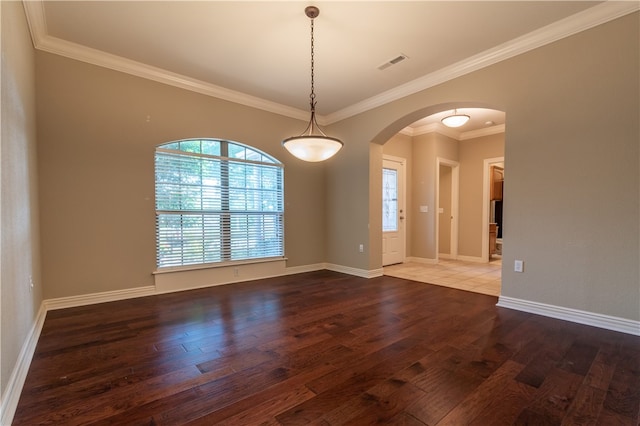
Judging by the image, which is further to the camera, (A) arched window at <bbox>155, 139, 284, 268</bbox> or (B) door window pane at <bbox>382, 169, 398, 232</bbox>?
(B) door window pane at <bbox>382, 169, 398, 232</bbox>

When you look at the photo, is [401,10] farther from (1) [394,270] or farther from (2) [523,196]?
(1) [394,270]

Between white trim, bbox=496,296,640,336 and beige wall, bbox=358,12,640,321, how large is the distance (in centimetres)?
5

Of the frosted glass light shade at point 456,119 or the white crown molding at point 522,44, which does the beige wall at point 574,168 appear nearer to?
the white crown molding at point 522,44

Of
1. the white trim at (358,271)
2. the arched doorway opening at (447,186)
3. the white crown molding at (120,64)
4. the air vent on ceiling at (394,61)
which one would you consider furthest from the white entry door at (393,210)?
the white crown molding at (120,64)

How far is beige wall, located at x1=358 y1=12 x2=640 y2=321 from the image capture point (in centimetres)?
261

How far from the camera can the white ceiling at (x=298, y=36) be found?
2.65 meters

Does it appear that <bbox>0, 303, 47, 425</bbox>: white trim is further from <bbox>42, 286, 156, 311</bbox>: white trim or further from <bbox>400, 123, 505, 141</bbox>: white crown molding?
<bbox>400, 123, 505, 141</bbox>: white crown molding

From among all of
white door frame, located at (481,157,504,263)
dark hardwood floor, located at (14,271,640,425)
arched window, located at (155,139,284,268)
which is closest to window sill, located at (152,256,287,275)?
arched window, located at (155,139,284,268)

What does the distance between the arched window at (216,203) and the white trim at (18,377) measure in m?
1.60

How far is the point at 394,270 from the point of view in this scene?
554 cm

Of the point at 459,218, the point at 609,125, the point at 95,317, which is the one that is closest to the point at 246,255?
the point at 95,317

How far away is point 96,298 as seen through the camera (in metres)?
3.44

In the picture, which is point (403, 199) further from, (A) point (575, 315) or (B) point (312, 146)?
(B) point (312, 146)

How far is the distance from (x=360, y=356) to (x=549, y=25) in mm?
3663
